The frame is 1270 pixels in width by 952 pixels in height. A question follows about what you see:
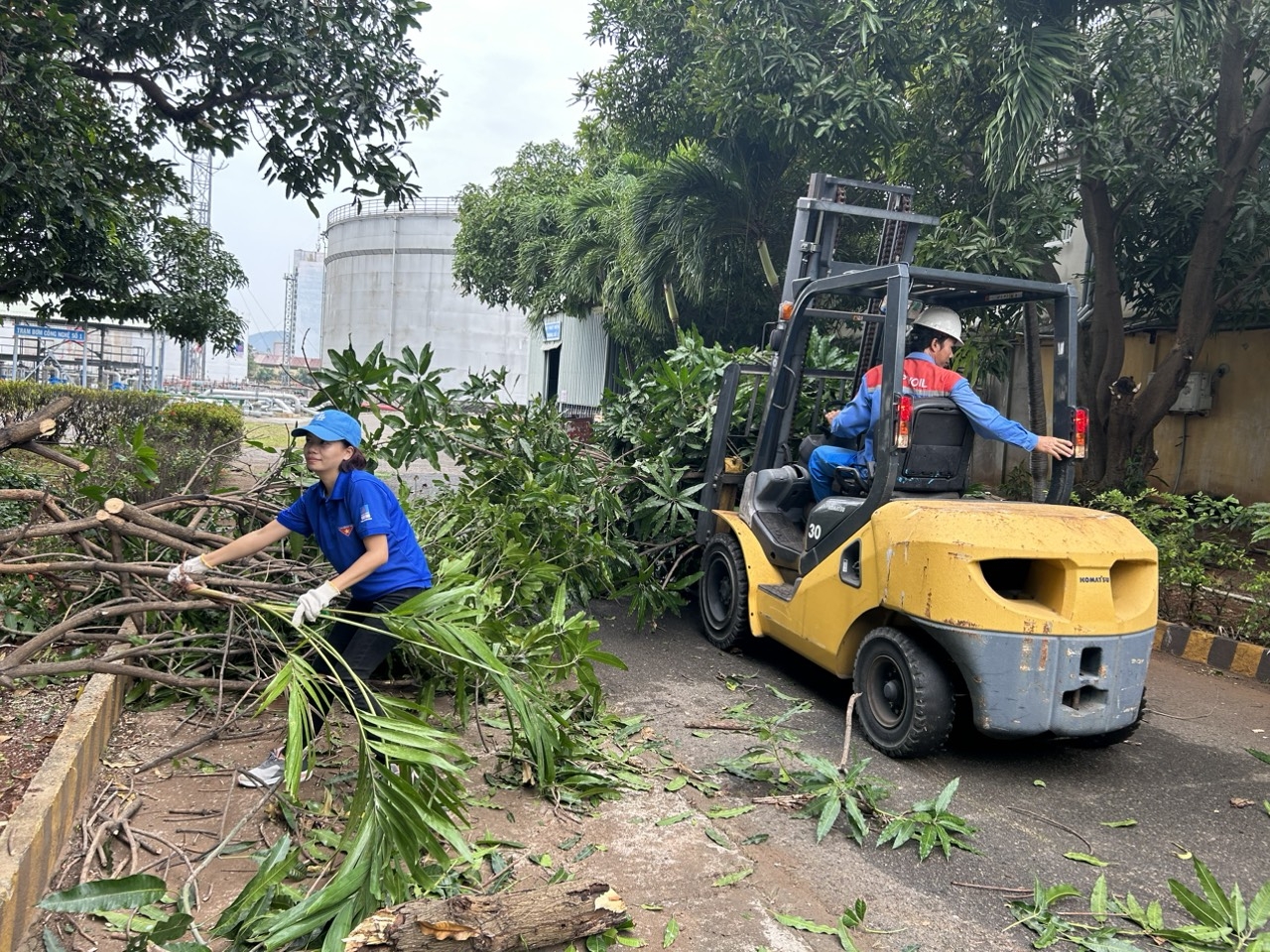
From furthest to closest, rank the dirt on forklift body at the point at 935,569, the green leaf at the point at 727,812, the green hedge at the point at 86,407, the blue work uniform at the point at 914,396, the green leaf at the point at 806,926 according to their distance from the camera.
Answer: the green hedge at the point at 86,407 → the blue work uniform at the point at 914,396 → the dirt on forklift body at the point at 935,569 → the green leaf at the point at 727,812 → the green leaf at the point at 806,926

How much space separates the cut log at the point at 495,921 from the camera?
9.22ft

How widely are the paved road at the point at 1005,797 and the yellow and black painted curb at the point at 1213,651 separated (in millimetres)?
231

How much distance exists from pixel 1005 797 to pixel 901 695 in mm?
645

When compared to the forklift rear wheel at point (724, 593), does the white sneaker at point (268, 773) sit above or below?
below

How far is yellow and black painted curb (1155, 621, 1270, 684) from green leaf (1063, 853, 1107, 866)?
12.5ft

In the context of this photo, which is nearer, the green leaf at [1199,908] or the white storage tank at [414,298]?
the green leaf at [1199,908]

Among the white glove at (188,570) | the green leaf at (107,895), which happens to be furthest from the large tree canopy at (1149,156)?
the green leaf at (107,895)

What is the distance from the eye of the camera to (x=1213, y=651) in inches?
282


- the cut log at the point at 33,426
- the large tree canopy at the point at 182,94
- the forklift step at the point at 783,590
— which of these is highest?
the large tree canopy at the point at 182,94

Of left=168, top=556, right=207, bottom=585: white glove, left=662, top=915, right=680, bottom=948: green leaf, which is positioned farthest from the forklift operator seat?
left=168, top=556, right=207, bottom=585: white glove

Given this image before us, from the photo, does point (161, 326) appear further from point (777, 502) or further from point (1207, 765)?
point (1207, 765)

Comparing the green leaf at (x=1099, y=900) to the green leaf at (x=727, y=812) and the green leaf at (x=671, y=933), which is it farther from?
the green leaf at (x=671, y=933)

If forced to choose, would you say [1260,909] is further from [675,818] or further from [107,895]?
[107,895]

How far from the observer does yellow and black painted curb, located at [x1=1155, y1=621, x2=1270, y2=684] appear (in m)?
6.81
